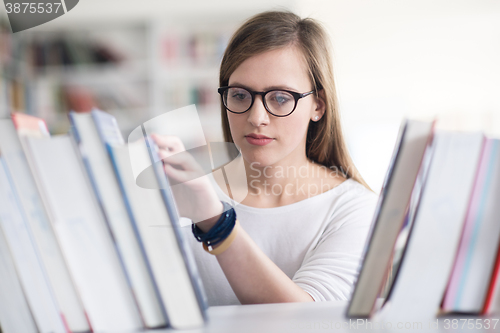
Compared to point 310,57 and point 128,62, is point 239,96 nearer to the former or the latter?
point 310,57

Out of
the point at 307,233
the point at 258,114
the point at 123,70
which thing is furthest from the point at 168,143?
the point at 123,70

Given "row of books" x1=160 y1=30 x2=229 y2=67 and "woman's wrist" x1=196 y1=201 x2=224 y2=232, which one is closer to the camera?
"woman's wrist" x1=196 y1=201 x2=224 y2=232

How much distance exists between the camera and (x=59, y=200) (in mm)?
375

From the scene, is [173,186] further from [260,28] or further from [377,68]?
[377,68]

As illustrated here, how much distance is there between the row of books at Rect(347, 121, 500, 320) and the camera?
1.15 feet

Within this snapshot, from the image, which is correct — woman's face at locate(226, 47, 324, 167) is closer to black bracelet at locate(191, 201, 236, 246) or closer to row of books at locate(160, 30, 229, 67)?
black bracelet at locate(191, 201, 236, 246)

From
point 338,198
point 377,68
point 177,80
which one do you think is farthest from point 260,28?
point 377,68

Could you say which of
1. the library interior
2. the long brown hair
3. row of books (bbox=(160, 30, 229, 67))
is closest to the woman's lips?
the long brown hair

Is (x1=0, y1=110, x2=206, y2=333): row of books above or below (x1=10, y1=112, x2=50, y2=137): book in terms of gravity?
below

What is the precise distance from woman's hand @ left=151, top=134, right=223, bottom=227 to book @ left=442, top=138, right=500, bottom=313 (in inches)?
11.8

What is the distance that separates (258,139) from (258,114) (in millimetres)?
87

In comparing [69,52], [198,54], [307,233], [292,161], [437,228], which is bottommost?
[307,233]

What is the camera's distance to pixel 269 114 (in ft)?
3.47

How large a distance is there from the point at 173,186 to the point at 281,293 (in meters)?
0.33
